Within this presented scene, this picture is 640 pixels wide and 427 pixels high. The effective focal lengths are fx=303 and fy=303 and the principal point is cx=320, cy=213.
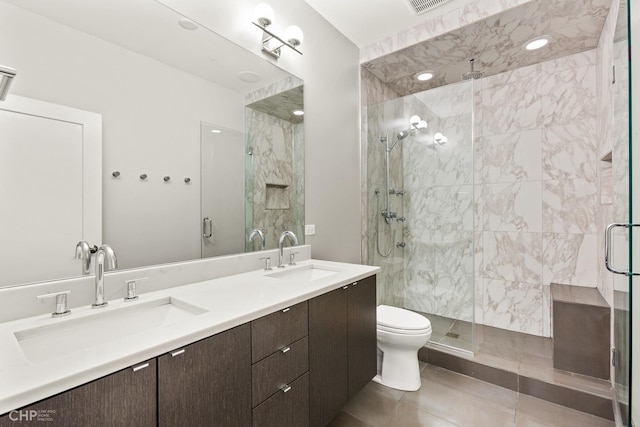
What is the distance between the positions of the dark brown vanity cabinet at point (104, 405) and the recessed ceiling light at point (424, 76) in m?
3.23

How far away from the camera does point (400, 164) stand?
2.96 meters

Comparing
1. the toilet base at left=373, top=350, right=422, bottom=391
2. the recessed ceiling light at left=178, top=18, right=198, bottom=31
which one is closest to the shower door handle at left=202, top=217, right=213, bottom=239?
the recessed ceiling light at left=178, top=18, right=198, bottom=31

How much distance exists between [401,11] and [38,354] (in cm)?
280

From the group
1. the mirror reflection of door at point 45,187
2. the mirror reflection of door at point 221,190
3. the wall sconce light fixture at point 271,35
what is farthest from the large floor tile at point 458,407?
the wall sconce light fixture at point 271,35

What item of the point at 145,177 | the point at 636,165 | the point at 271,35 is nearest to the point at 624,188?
the point at 636,165

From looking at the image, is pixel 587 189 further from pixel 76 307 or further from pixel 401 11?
pixel 76 307

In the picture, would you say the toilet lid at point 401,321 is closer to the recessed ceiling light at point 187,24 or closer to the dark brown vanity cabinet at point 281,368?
the dark brown vanity cabinet at point 281,368

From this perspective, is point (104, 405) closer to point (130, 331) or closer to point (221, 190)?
point (130, 331)

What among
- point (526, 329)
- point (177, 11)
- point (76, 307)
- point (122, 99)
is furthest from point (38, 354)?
point (526, 329)

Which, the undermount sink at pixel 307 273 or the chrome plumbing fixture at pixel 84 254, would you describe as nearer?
the chrome plumbing fixture at pixel 84 254

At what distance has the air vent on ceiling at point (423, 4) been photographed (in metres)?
2.17

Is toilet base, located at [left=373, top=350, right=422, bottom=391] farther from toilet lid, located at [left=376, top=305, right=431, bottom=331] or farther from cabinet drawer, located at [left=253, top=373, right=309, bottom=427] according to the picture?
cabinet drawer, located at [left=253, top=373, right=309, bottom=427]

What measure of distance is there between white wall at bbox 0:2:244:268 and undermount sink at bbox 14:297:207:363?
0.26 metres

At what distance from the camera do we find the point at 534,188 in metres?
2.85
